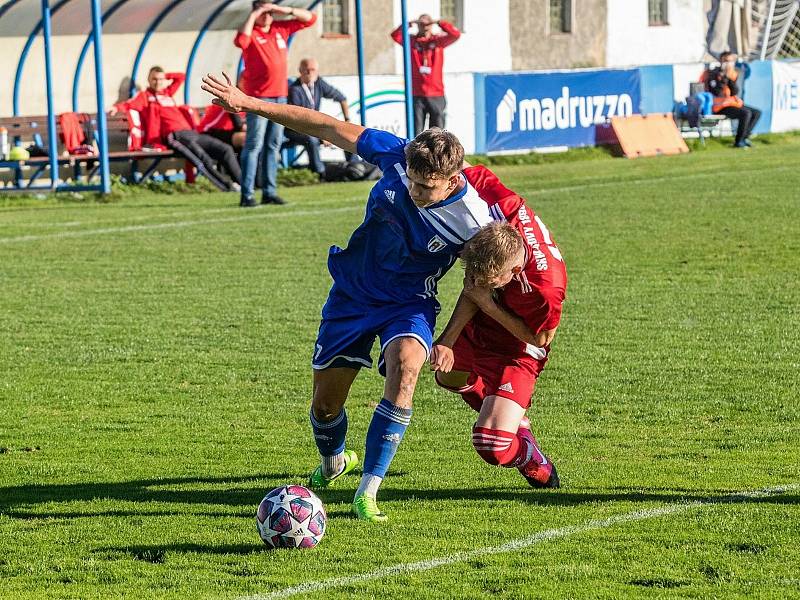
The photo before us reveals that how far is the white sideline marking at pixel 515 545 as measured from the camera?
453cm

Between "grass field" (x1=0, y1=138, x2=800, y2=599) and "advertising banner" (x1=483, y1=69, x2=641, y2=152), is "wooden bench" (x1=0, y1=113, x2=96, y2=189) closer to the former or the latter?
"grass field" (x1=0, y1=138, x2=800, y2=599)

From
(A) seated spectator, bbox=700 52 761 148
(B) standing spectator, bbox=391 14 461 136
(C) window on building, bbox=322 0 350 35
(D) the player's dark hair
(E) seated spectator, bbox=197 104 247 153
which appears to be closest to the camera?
(D) the player's dark hair

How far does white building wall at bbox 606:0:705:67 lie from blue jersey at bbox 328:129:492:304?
36.2m

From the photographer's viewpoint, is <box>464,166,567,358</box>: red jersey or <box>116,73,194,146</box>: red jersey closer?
<box>464,166,567,358</box>: red jersey

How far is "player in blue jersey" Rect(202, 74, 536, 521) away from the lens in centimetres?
533

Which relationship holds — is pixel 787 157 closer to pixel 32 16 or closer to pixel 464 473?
pixel 32 16

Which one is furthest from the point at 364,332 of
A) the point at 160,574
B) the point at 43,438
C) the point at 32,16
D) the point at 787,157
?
the point at 787,157

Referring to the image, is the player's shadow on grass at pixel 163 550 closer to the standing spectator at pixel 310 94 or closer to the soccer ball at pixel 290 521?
the soccer ball at pixel 290 521

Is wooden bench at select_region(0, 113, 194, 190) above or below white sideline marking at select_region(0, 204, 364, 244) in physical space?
above

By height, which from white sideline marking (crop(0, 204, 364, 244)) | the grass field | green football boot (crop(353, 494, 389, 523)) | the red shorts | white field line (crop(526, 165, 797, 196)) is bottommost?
white field line (crop(526, 165, 797, 196))

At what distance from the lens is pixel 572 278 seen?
12000 mm

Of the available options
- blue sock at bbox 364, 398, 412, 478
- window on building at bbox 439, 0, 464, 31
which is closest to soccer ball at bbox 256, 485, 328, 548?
blue sock at bbox 364, 398, 412, 478

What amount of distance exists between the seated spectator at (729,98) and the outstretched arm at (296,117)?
22.6m

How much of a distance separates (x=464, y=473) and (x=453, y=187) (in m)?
1.40
